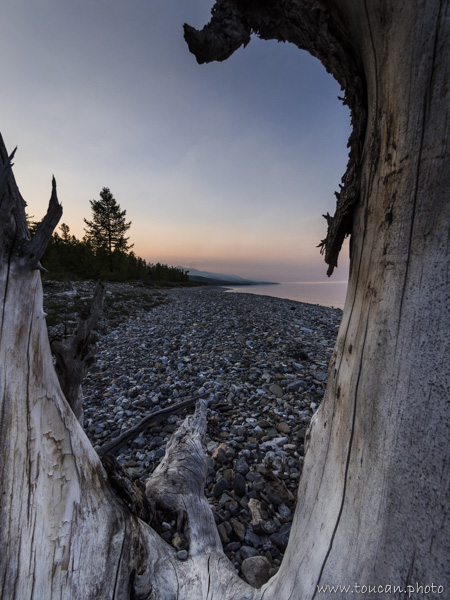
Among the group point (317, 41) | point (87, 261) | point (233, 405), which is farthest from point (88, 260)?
point (317, 41)

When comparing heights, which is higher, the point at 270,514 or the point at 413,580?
the point at 413,580

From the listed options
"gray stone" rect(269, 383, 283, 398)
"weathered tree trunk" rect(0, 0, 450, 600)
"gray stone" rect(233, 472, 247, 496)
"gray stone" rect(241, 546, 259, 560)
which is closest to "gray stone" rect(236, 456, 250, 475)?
"gray stone" rect(233, 472, 247, 496)

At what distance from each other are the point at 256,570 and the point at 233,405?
110 inches

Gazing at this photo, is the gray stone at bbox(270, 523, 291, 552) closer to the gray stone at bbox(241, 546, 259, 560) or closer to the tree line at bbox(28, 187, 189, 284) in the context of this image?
the gray stone at bbox(241, 546, 259, 560)

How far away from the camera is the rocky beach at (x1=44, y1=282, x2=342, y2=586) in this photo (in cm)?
263

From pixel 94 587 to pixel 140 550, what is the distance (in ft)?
1.01

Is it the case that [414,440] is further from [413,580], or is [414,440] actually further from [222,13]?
[222,13]

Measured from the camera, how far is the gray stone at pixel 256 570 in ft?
6.94

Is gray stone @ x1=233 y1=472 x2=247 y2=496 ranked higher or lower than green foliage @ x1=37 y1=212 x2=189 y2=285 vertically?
lower

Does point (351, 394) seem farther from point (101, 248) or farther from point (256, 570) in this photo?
point (101, 248)

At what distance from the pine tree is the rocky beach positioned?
42.6 meters

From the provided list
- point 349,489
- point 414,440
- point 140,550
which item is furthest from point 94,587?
point 414,440

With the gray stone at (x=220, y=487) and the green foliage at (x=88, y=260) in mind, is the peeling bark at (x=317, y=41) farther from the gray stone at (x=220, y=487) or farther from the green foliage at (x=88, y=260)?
the green foliage at (x=88, y=260)

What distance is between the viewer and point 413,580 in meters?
0.91
